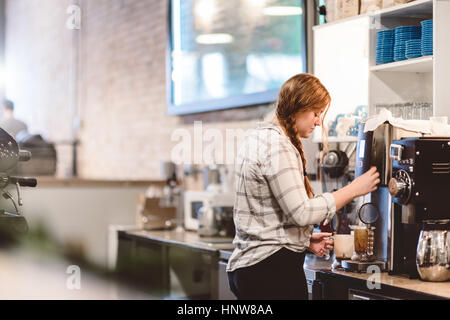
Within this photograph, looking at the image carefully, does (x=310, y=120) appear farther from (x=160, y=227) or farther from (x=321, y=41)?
(x=160, y=227)

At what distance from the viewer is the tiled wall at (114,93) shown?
5.22m

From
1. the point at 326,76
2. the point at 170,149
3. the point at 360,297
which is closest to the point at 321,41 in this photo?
the point at 326,76

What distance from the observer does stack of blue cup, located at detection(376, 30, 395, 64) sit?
9.36 ft

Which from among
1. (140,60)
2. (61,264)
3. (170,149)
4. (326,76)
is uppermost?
(140,60)

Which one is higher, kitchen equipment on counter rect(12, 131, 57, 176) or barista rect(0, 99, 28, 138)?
barista rect(0, 99, 28, 138)

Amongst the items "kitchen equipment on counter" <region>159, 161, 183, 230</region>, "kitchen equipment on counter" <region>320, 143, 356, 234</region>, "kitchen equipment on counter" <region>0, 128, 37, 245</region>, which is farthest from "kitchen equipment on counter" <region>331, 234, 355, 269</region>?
"kitchen equipment on counter" <region>159, 161, 183, 230</region>

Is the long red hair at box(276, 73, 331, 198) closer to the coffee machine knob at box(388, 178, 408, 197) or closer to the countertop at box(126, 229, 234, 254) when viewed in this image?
the coffee machine knob at box(388, 178, 408, 197)

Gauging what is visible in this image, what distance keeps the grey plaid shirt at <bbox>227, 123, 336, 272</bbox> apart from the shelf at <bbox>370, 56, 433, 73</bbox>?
86cm

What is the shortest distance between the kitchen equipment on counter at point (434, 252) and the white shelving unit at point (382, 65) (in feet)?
1.67

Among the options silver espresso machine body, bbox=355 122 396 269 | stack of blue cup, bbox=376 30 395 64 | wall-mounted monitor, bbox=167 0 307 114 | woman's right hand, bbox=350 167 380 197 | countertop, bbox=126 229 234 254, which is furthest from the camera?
wall-mounted monitor, bbox=167 0 307 114

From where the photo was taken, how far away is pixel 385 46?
9.46ft

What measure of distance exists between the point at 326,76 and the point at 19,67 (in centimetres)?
144

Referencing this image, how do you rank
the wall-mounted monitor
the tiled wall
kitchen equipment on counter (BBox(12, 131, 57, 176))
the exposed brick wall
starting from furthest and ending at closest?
the tiled wall → the wall-mounted monitor → the exposed brick wall → kitchen equipment on counter (BBox(12, 131, 57, 176))

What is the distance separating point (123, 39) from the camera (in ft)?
19.4
